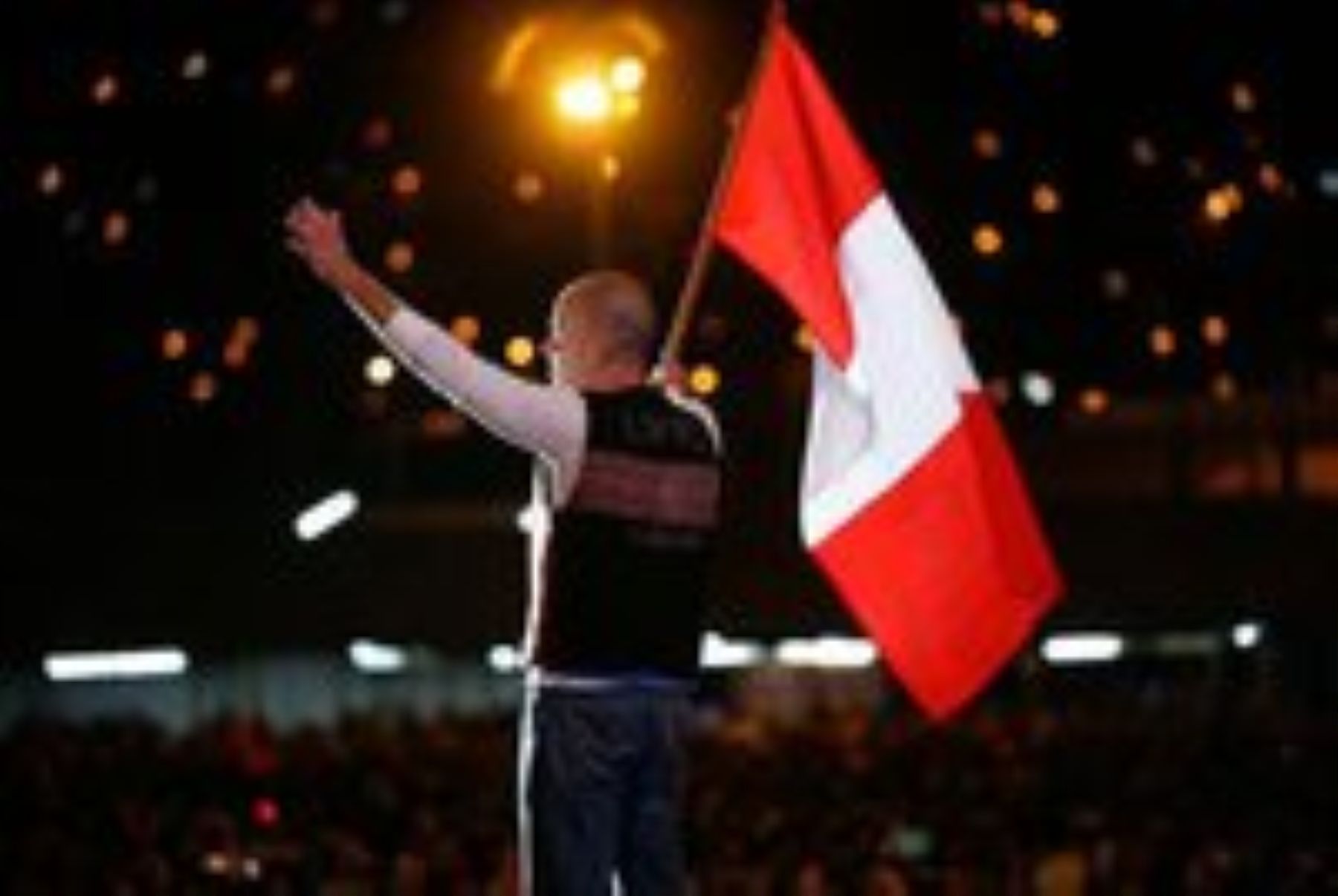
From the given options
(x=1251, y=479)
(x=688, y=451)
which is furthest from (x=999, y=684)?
(x=688, y=451)

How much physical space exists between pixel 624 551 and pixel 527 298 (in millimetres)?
27151

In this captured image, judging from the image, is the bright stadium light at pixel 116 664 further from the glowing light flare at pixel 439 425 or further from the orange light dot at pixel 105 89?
the orange light dot at pixel 105 89

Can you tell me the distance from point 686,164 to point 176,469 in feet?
22.9

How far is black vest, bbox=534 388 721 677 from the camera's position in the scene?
7328mm

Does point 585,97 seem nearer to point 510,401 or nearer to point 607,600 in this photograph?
point 607,600

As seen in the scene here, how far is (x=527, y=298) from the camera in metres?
34.4

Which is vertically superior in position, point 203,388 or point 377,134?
point 377,134

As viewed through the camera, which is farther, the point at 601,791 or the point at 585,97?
the point at 585,97

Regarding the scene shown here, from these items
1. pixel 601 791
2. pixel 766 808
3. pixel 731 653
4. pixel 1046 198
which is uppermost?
pixel 1046 198

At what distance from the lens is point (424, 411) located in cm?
3425

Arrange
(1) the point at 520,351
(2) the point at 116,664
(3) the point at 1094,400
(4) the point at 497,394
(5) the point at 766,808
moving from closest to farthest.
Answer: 1. (4) the point at 497,394
2. (5) the point at 766,808
3. (1) the point at 520,351
4. (2) the point at 116,664
5. (3) the point at 1094,400

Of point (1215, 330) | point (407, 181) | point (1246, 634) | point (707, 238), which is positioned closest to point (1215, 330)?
point (1215, 330)

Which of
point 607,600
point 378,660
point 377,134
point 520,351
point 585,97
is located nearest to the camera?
point 607,600

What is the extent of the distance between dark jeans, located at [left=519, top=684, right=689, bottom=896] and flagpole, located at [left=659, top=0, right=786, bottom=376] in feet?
2.78
